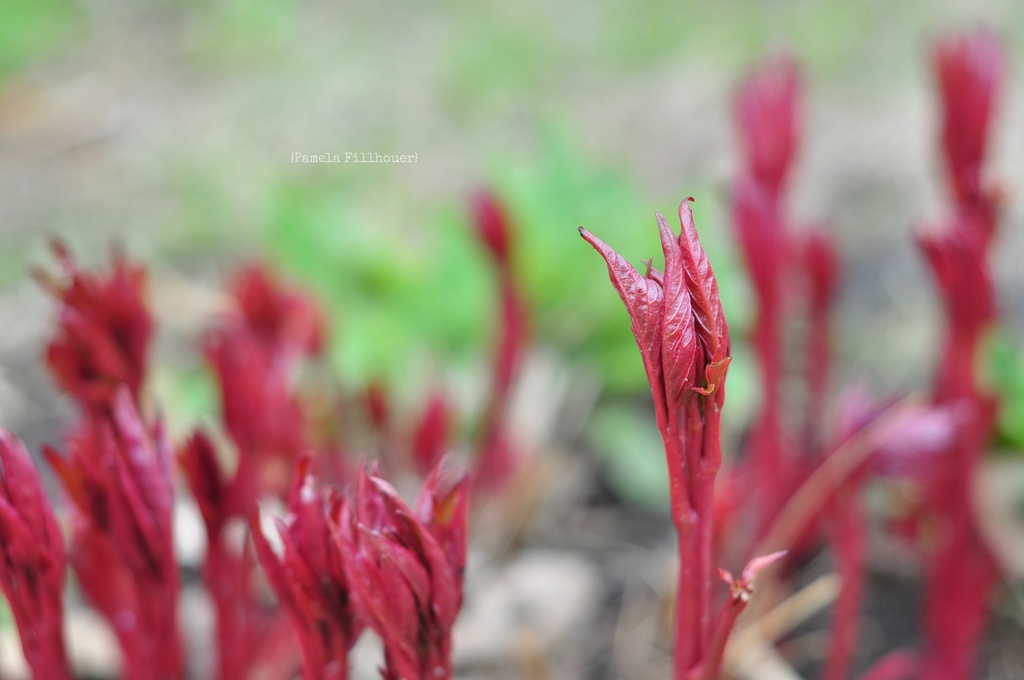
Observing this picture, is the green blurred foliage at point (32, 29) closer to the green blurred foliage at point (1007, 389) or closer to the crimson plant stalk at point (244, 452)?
the crimson plant stalk at point (244, 452)

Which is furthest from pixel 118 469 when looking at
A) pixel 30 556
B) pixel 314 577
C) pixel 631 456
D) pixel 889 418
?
pixel 631 456

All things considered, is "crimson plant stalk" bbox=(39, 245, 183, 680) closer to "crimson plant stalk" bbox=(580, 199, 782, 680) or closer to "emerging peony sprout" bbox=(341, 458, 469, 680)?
"emerging peony sprout" bbox=(341, 458, 469, 680)

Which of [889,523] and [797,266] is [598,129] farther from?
[889,523]

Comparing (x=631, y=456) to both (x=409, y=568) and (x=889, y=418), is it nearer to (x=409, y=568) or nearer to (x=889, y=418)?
(x=889, y=418)

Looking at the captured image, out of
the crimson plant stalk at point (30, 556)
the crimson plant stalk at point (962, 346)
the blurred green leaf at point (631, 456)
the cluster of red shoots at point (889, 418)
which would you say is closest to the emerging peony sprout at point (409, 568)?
the crimson plant stalk at point (30, 556)

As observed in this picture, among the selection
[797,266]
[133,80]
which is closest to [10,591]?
[797,266]

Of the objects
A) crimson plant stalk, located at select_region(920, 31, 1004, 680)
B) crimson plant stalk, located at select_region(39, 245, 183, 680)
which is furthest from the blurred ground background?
crimson plant stalk, located at select_region(39, 245, 183, 680)
